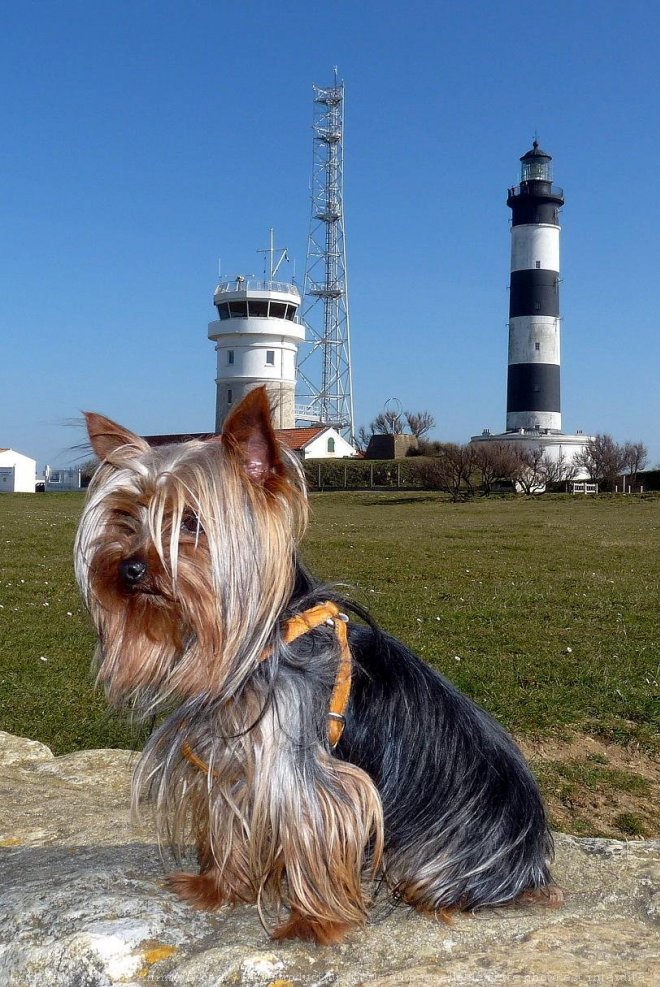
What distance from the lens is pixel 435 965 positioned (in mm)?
3180

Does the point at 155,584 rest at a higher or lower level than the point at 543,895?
higher

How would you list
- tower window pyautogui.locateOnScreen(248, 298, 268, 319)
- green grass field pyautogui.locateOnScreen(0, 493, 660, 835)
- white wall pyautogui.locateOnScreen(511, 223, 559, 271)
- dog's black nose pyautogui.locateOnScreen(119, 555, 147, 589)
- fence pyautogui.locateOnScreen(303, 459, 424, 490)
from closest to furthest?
dog's black nose pyautogui.locateOnScreen(119, 555, 147, 589), green grass field pyautogui.locateOnScreen(0, 493, 660, 835), fence pyautogui.locateOnScreen(303, 459, 424, 490), white wall pyautogui.locateOnScreen(511, 223, 559, 271), tower window pyautogui.locateOnScreen(248, 298, 268, 319)

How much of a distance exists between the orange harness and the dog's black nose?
0.60 metres

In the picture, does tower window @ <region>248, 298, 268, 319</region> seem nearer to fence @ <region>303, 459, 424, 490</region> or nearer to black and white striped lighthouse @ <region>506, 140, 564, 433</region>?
fence @ <region>303, 459, 424, 490</region>

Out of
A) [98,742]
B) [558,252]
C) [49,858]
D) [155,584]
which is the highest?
[558,252]

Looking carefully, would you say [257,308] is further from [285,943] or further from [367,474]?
[285,943]

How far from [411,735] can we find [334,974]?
952 mm

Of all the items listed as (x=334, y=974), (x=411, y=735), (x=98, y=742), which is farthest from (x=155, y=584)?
(x=98, y=742)

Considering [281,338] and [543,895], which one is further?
[281,338]

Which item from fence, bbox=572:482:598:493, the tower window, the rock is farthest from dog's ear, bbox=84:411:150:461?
the tower window

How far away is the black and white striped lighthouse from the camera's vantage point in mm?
74562

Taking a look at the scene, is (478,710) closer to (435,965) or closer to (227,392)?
(435,965)

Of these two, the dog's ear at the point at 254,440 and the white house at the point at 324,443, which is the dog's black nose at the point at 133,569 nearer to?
the dog's ear at the point at 254,440

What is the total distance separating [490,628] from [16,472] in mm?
78596
